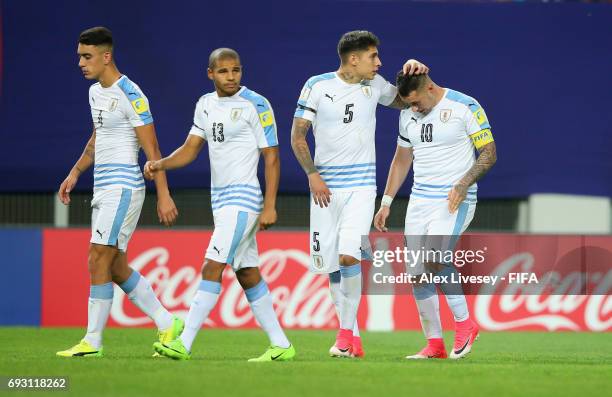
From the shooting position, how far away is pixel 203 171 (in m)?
13.2

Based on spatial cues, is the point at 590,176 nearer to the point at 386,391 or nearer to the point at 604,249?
the point at 604,249

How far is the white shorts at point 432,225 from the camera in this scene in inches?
350

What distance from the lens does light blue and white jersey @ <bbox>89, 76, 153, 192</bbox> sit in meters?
8.64

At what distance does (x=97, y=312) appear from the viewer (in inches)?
338

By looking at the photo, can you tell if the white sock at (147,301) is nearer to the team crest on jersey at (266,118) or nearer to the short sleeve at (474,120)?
the team crest on jersey at (266,118)

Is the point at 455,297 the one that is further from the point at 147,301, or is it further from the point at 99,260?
the point at 99,260

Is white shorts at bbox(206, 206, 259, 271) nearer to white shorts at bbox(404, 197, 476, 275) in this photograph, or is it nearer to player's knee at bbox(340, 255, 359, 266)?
player's knee at bbox(340, 255, 359, 266)

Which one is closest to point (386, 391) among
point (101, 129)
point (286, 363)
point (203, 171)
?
point (286, 363)

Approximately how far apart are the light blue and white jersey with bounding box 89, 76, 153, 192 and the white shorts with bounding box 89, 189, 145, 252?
0.05m

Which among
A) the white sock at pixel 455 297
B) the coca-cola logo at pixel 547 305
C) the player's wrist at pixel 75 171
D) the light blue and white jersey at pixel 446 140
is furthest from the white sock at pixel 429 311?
the coca-cola logo at pixel 547 305

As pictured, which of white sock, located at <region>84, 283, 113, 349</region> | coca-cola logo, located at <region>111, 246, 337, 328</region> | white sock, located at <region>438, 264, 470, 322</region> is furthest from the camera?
coca-cola logo, located at <region>111, 246, 337, 328</region>

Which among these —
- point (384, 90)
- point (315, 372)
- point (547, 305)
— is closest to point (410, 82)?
point (384, 90)

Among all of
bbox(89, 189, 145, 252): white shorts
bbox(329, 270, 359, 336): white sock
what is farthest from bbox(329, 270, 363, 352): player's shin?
bbox(89, 189, 145, 252): white shorts

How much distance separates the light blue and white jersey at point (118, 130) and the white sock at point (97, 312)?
694mm
